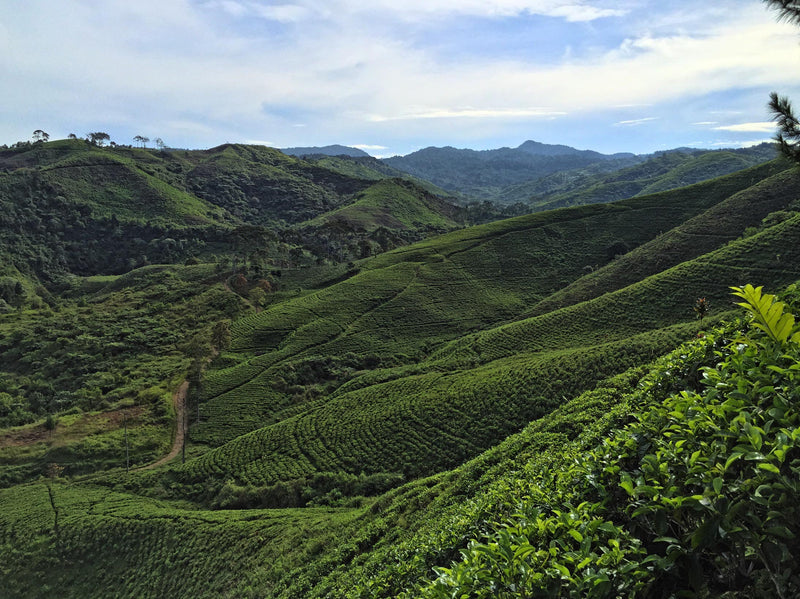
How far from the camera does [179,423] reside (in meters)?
50.5

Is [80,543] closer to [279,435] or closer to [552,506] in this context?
[279,435]

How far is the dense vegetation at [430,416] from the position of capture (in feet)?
13.9

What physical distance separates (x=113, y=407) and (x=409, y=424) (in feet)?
136

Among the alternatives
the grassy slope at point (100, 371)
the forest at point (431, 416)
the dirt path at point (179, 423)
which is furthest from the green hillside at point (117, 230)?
the dirt path at point (179, 423)

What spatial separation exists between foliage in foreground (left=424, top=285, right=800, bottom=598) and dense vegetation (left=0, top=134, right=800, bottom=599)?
32 mm

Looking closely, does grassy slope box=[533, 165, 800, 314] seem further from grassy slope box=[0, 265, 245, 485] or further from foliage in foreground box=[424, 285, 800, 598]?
foliage in foreground box=[424, 285, 800, 598]

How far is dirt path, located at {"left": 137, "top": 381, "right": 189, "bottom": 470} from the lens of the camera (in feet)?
Answer: 144

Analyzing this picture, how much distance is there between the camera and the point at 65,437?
4716 centimetres

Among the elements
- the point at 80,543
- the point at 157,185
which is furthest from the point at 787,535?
the point at 157,185

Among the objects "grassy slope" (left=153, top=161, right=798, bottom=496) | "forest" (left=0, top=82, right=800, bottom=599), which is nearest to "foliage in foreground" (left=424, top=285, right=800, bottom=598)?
"forest" (left=0, top=82, right=800, bottom=599)

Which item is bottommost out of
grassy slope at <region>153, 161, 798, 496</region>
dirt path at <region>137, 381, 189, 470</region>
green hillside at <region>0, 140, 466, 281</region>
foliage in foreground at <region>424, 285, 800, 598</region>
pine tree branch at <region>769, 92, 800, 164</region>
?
dirt path at <region>137, 381, 189, 470</region>

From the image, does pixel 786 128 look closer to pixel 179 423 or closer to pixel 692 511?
pixel 692 511

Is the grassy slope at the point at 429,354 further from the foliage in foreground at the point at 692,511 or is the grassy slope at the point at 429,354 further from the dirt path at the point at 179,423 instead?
the foliage in foreground at the point at 692,511

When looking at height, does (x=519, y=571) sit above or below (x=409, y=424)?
above
